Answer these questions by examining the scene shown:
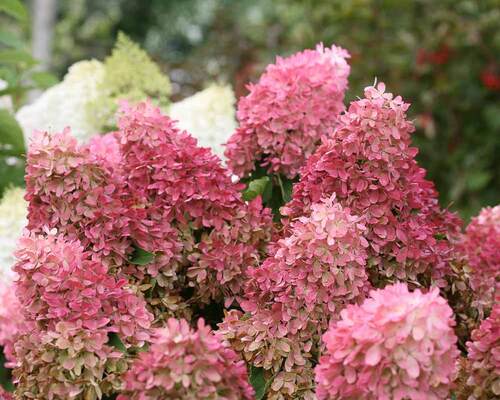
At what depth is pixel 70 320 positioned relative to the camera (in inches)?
51.0

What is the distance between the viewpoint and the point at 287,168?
173 centimetres

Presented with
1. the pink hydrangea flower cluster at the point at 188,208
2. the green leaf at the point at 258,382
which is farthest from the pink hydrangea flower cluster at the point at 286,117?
the green leaf at the point at 258,382

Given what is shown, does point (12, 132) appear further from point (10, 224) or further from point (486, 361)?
point (486, 361)

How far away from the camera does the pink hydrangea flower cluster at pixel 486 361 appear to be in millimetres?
1302

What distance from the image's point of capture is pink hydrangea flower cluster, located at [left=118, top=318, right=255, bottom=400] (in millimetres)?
1134

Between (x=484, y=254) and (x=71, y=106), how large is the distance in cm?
126

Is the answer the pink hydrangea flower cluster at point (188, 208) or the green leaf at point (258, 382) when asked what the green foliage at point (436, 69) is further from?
the green leaf at point (258, 382)

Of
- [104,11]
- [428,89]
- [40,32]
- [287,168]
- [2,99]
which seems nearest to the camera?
[287,168]

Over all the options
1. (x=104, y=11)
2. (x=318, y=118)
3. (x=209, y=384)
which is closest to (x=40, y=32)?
(x=104, y=11)

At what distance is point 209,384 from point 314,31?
492cm

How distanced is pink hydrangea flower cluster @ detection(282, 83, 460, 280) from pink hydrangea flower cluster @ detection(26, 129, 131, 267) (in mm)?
304

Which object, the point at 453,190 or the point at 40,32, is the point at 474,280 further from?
the point at 40,32

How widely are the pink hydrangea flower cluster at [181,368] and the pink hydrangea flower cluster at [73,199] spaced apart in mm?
342

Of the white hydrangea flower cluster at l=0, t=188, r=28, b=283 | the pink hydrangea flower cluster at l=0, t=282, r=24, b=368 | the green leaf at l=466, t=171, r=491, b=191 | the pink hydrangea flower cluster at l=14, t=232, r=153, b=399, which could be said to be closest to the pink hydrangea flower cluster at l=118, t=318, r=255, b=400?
the pink hydrangea flower cluster at l=14, t=232, r=153, b=399
